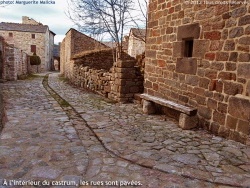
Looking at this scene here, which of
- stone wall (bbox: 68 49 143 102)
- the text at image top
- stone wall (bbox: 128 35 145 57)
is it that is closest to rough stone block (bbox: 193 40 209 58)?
the text at image top

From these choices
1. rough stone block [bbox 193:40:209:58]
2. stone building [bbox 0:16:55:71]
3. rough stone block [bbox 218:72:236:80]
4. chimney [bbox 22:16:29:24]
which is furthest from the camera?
chimney [bbox 22:16:29:24]

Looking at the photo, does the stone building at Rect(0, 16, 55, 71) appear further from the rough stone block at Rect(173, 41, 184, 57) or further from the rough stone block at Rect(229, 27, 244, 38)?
the rough stone block at Rect(229, 27, 244, 38)

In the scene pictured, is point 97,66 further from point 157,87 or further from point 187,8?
point 187,8

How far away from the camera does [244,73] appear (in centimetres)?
334

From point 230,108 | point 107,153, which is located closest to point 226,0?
point 230,108

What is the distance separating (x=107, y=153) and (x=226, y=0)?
3.06 m

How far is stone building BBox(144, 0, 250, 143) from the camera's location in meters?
3.40

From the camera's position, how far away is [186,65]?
14.9 feet

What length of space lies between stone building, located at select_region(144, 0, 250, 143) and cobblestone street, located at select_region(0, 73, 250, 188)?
0.43 m

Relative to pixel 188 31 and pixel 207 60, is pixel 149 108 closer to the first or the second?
pixel 207 60

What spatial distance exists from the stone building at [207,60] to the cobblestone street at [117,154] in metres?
0.43

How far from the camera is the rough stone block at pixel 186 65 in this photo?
14.2 ft

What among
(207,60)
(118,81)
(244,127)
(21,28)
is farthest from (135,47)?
(244,127)

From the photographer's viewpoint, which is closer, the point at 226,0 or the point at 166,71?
the point at 226,0
